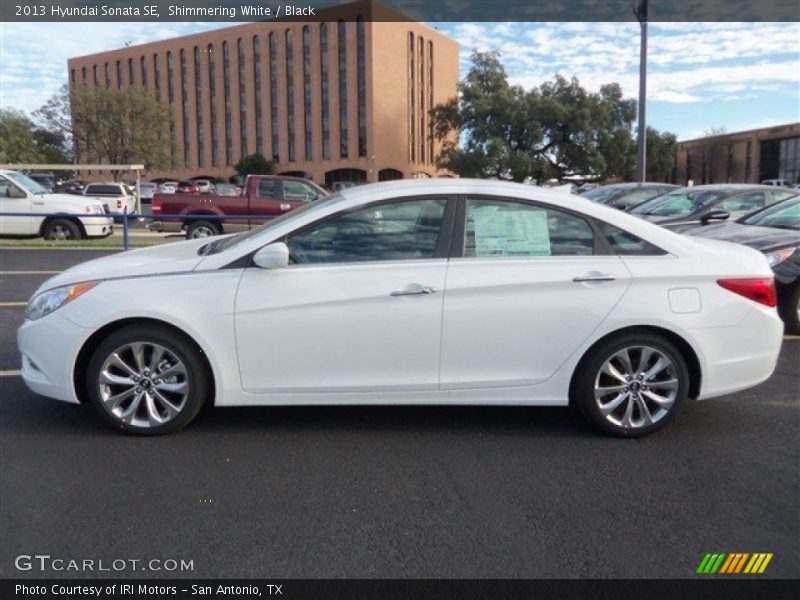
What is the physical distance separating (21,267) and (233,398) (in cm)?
964

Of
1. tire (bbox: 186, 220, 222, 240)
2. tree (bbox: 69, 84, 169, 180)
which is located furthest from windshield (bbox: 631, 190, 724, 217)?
tree (bbox: 69, 84, 169, 180)

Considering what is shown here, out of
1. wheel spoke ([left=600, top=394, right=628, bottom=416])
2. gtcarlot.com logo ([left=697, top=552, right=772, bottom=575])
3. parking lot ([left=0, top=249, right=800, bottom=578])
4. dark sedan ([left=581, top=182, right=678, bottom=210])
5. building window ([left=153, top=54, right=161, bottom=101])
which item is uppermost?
building window ([left=153, top=54, right=161, bottom=101])

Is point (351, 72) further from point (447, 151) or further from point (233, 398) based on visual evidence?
point (233, 398)

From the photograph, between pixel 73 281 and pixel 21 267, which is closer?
pixel 73 281

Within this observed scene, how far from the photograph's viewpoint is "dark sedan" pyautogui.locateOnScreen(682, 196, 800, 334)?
263 inches

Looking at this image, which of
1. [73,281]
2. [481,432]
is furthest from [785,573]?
[73,281]

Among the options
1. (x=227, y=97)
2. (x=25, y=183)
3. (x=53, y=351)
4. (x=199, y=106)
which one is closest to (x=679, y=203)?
A: (x=53, y=351)

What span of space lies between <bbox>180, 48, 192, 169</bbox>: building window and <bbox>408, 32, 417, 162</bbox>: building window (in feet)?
86.5

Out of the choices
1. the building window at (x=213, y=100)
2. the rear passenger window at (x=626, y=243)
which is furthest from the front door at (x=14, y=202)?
the building window at (x=213, y=100)

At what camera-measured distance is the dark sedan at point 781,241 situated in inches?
263

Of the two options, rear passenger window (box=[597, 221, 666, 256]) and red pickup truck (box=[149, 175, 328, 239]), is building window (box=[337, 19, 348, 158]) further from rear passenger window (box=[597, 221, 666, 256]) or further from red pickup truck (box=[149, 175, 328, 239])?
rear passenger window (box=[597, 221, 666, 256])

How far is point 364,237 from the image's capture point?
13.7 feet

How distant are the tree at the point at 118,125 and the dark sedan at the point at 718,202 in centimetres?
5223

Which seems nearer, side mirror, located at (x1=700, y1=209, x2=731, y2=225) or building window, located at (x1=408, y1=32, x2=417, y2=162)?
side mirror, located at (x1=700, y1=209, x2=731, y2=225)
